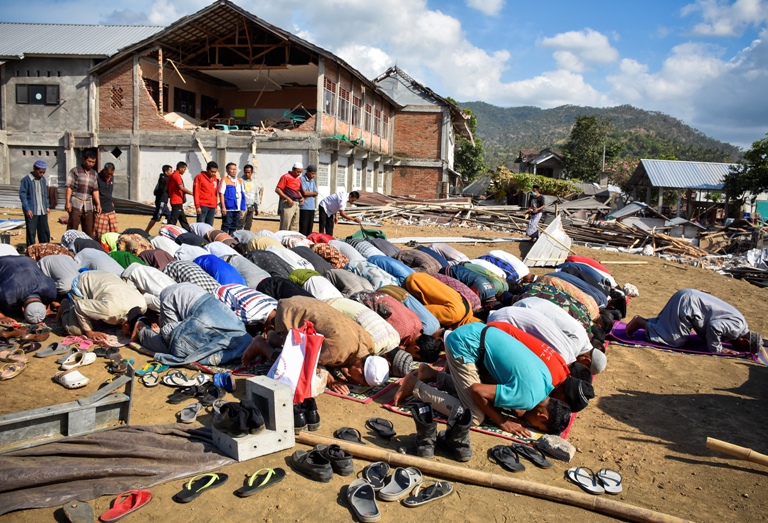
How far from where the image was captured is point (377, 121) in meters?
27.2

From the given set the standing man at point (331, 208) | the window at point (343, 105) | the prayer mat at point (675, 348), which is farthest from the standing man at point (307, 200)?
the window at point (343, 105)

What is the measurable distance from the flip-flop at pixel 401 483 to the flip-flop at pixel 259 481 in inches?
25.9

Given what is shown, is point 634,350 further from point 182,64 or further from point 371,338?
point 182,64

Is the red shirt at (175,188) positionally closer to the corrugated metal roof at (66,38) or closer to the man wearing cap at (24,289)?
the man wearing cap at (24,289)

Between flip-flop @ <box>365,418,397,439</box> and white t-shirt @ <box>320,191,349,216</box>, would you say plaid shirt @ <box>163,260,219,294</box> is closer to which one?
flip-flop @ <box>365,418,397,439</box>

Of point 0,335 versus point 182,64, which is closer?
point 0,335

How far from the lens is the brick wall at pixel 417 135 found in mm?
29500

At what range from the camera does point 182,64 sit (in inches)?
815

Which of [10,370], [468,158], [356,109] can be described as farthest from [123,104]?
[468,158]

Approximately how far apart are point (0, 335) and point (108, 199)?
14.7ft

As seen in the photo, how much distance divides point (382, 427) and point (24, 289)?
13.8ft

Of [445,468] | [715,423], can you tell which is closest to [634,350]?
[715,423]

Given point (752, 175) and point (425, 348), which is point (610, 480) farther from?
point (752, 175)

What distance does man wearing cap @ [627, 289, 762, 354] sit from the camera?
22.7 ft
